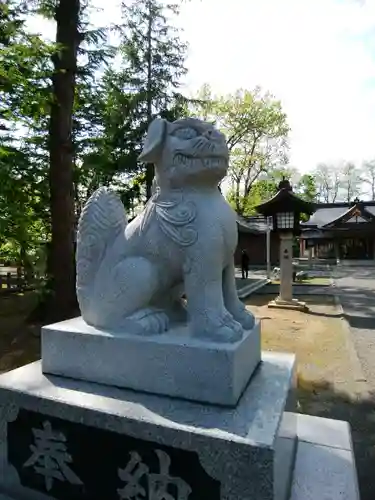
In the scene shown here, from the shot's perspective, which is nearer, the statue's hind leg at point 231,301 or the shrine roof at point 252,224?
the statue's hind leg at point 231,301

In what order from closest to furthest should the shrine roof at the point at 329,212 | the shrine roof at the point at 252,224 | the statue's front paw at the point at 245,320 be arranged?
the statue's front paw at the point at 245,320 < the shrine roof at the point at 252,224 < the shrine roof at the point at 329,212

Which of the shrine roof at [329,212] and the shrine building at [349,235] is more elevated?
the shrine roof at [329,212]

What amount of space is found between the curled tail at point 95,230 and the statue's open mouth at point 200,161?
0.47 metres

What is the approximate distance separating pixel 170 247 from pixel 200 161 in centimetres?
44

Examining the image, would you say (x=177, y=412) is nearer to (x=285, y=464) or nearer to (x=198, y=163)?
(x=285, y=464)

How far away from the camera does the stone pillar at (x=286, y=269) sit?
944cm

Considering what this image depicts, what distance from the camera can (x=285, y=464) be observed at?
1.61 meters

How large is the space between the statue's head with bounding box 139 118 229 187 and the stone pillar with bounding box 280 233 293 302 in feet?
26.8

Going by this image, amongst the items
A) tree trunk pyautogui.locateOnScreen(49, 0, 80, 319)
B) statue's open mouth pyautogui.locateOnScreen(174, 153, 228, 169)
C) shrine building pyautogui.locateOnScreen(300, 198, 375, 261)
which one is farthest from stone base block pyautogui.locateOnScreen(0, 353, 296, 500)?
shrine building pyautogui.locateOnScreen(300, 198, 375, 261)

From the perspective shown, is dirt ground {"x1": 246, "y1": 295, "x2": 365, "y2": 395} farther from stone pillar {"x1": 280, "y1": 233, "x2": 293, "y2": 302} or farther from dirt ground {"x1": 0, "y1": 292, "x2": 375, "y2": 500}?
stone pillar {"x1": 280, "y1": 233, "x2": 293, "y2": 302}

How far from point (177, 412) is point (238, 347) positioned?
37cm

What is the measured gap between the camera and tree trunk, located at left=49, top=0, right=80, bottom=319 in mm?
6484

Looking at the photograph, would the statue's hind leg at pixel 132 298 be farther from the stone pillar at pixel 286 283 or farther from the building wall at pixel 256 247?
the building wall at pixel 256 247

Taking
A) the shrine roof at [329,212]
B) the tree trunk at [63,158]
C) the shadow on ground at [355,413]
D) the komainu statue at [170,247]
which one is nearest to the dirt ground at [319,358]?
the shadow on ground at [355,413]
